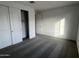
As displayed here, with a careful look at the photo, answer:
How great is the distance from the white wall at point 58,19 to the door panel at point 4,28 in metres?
3.47

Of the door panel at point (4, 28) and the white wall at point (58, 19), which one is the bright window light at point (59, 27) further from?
the door panel at point (4, 28)

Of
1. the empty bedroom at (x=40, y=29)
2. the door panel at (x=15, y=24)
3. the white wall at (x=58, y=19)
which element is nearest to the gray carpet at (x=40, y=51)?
the empty bedroom at (x=40, y=29)

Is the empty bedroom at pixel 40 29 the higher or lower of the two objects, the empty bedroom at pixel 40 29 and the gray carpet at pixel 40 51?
the higher

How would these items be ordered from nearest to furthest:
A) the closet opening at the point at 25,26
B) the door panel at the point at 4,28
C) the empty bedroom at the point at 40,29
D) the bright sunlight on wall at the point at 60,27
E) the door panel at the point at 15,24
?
1. the empty bedroom at the point at 40,29
2. the door panel at the point at 4,28
3. the door panel at the point at 15,24
4. the bright sunlight on wall at the point at 60,27
5. the closet opening at the point at 25,26

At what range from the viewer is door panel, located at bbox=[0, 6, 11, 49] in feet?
10.3

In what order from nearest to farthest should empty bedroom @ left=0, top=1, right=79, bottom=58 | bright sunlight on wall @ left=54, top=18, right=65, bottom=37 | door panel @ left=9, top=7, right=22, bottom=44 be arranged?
empty bedroom @ left=0, top=1, right=79, bottom=58, door panel @ left=9, top=7, right=22, bottom=44, bright sunlight on wall @ left=54, top=18, right=65, bottom=37

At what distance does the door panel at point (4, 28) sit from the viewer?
314cm

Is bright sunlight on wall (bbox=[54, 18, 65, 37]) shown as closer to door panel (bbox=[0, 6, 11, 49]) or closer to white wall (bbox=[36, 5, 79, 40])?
white wall (bbox=[36, 5, 79, 40])

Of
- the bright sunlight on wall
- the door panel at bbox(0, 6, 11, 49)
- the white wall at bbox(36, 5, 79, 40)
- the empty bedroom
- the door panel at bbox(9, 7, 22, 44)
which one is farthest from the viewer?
the bright sunlight on wall

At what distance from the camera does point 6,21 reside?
10.9 feet

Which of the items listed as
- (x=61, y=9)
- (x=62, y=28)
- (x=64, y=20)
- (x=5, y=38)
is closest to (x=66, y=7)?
(x=61, y=9)

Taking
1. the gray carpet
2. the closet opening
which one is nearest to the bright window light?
Result: the gray carpet

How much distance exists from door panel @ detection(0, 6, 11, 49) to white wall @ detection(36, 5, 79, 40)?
3.47 metres

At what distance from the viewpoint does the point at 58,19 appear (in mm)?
5164
